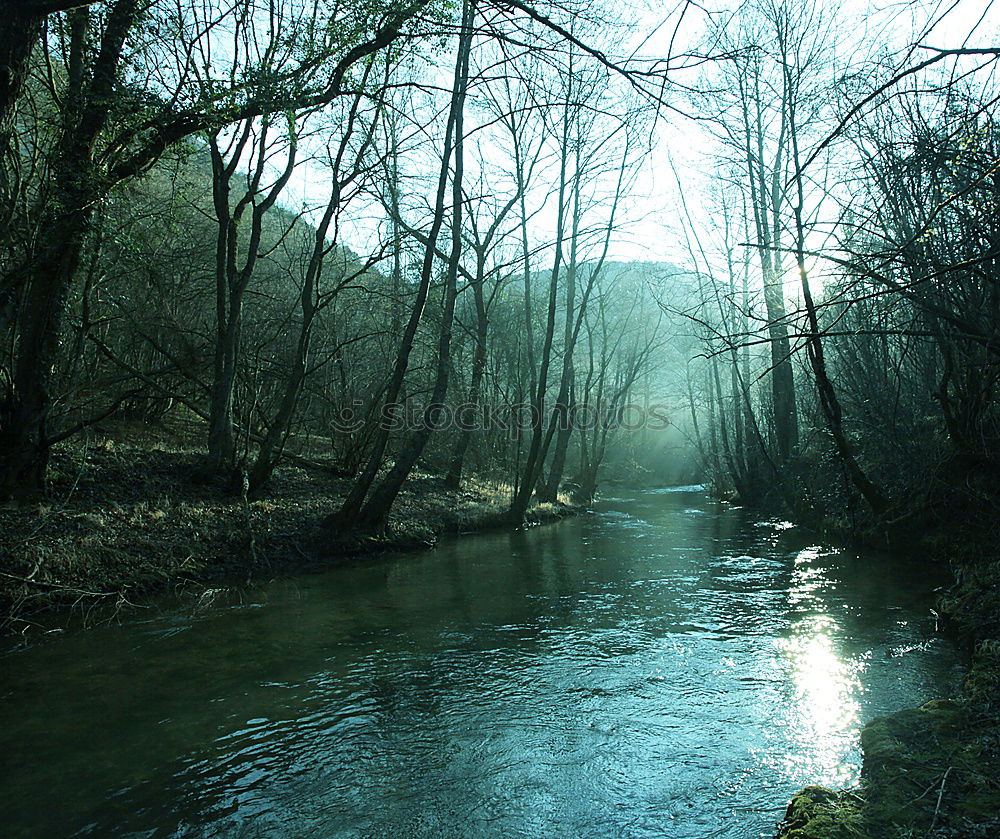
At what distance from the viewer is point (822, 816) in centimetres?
285

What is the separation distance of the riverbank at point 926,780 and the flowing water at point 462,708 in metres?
0.31

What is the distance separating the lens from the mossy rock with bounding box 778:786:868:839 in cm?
269

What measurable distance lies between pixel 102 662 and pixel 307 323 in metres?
7.69

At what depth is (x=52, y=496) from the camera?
348 inches

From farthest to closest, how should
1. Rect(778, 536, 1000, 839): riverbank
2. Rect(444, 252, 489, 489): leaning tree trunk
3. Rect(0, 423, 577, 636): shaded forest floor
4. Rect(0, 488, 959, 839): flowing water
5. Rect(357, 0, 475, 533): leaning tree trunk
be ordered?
1. Rect(444, 252, 489, 489): leaning tree trunk
2. Rect(357, 0, 475, 533): leaning tree trunk
3. Rect(0, 423, 577, 636): shaded forest floor
4. Rect(0, 488, 959, 839): flowing water
5. Rect(778, 536, 1000, 839): riverbank

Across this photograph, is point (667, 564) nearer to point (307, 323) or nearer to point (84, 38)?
point (307, 323)

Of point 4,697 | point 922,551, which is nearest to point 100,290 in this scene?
point 4,697

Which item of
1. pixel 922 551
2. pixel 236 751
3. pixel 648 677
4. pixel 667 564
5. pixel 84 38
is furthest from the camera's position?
pixel 667 564

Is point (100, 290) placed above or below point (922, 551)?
above

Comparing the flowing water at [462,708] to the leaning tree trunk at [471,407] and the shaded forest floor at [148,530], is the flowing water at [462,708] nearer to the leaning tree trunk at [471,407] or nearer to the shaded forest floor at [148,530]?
the shaded forest floor at [148,530]

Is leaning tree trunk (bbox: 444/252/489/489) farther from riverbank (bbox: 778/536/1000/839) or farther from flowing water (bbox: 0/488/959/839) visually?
riverbank (bbox: 778/536/1000/839)

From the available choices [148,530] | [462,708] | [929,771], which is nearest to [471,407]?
[148,530]

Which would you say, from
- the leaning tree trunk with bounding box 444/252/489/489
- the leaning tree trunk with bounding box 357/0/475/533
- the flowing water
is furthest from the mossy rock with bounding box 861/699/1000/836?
the leaning tree trunk with bounding box 444/252/489/489

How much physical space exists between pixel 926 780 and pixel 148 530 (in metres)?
8.97
